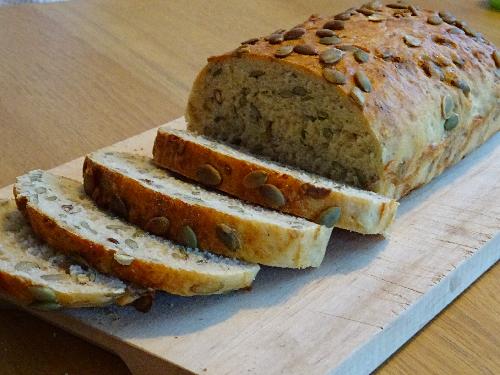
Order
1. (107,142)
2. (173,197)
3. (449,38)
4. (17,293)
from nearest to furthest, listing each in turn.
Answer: (17,293), (173,197), (449,38), (107,142)

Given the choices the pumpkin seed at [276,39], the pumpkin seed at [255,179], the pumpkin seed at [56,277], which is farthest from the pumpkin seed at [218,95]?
Result: the pumpkin seed at [56,277]

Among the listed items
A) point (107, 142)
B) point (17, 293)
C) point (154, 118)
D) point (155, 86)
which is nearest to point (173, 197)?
point (17, 293)

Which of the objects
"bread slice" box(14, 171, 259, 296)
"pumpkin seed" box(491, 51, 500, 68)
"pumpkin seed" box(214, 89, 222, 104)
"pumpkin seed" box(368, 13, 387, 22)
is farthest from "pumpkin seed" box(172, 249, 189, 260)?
"pumpkin seed" box(491, 51, 500, 68)

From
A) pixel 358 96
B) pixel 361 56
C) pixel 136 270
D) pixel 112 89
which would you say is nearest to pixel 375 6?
pixel 361 56

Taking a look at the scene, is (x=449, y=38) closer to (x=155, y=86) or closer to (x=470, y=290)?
(x=470, y=290)

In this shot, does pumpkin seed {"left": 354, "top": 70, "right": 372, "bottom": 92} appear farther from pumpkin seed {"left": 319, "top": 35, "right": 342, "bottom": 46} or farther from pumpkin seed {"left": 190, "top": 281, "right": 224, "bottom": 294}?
pumpkin seed {"left": 190, "top": 281, "right": 224, "bottom": 294}

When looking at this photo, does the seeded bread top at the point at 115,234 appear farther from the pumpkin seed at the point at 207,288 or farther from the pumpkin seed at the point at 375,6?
the pumpkin seed at the point at 375,6

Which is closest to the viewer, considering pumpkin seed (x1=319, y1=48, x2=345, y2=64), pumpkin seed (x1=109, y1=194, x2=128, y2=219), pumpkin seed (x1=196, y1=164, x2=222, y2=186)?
pumpkin seed (x1=109, y1=194, x2=128, y2=219)

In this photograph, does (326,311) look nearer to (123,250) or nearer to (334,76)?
(123,250)
